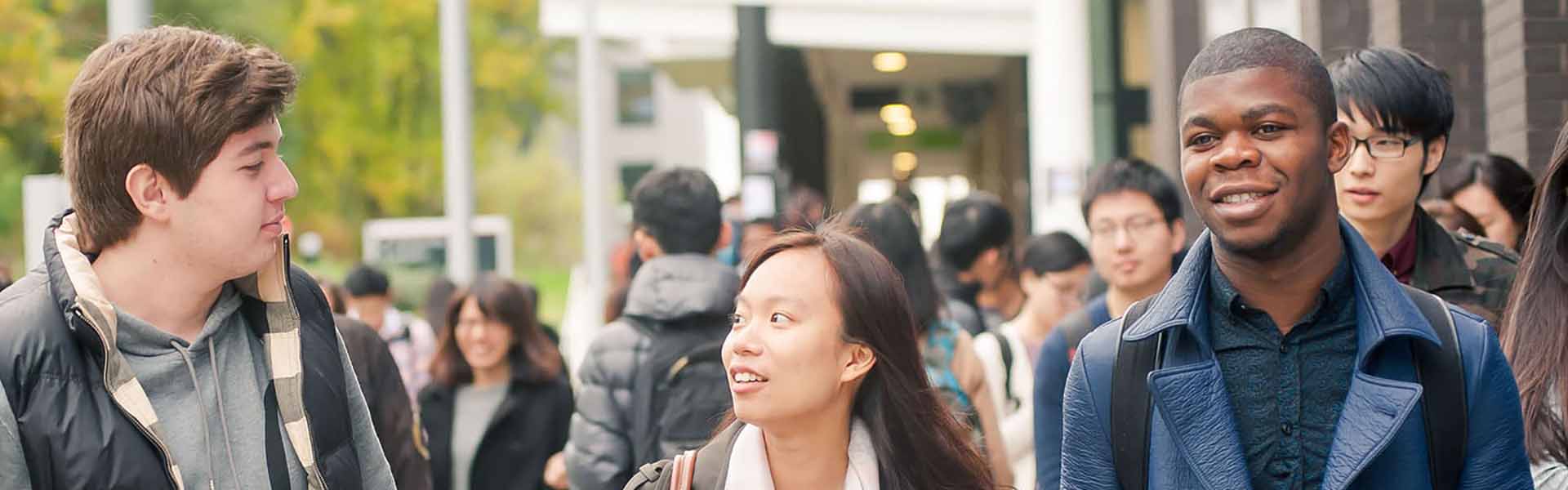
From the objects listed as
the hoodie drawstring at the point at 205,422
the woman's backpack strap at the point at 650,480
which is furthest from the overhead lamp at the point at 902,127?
the hoodie drawstring at the point at 205,422

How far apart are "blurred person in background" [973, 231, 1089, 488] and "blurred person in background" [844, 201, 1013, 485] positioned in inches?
5.8

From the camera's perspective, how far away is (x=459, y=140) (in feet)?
56.4

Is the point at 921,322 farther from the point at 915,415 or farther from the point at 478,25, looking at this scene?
the point at 478,25

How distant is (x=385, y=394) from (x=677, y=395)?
3.01 ft

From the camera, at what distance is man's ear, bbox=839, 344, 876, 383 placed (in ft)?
13.3

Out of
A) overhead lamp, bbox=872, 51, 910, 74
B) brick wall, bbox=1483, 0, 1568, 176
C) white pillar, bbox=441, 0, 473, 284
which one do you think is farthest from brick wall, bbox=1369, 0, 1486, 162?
overhead lamp, bbox=872, 51, 910, 74

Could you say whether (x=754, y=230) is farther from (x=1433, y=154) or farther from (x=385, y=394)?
(x=1433, y=154)

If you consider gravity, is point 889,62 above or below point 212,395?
above

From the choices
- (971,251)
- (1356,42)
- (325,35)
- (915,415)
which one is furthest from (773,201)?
(325,35)

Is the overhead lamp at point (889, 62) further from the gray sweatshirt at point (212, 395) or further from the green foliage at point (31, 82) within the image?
the gray sweatshirt at point (212, 395)

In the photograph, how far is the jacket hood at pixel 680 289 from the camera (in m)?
6.29

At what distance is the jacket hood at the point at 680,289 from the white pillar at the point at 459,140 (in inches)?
419

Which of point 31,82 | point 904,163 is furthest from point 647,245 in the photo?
point 904,163

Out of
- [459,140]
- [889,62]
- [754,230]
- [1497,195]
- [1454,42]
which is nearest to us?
[1497,195]
